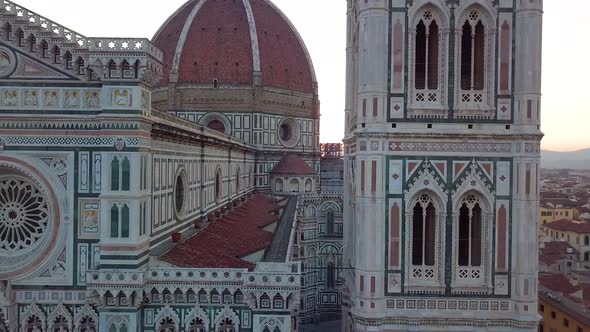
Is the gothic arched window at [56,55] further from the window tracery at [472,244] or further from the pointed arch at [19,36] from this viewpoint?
the window tracery at [472,244]

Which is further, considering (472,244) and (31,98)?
(472,244)

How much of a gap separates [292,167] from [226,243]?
28.6 m

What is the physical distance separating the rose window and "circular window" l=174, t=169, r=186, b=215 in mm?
5828

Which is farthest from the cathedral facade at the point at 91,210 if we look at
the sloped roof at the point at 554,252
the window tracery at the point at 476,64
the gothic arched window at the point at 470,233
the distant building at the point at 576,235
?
the distant building at the point at 576,235

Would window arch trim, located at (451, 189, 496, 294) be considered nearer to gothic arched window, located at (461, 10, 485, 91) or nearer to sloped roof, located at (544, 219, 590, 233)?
gothic arched window, located at (461, 10, 485, 91)

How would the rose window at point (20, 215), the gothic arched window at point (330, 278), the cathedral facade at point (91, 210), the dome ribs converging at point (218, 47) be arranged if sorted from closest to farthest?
the cathedral facade at point (91, 210), the rose window at point (20, 215), the gothic arched window at point (330, 278), the dome ribs converging at point (218, 47)

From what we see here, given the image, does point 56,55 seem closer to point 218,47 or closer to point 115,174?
point 115,174

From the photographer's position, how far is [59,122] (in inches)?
662

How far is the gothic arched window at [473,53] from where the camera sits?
1811 cm

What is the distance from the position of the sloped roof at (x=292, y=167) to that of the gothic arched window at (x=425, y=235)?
3235 centimetres

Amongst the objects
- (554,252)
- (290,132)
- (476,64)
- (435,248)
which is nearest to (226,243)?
(435,248)

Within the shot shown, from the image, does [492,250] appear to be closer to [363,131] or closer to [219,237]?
[363,131]

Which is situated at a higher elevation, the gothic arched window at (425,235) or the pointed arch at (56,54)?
the pointed arch at (56,54)

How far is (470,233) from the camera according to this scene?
18062mm
